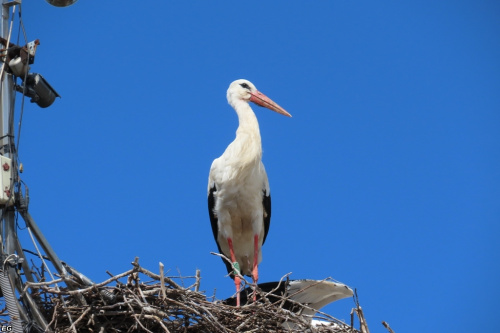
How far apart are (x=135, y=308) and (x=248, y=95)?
3458 millimetres

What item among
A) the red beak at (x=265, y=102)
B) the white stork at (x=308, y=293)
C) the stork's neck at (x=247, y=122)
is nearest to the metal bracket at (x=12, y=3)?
the white stork at (x=308, y=293)

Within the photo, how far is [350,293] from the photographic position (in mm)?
7230

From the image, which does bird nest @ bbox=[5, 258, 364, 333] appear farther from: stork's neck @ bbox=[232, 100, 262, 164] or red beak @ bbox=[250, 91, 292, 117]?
red beak @ bbox=[250, 91, 292, 117]

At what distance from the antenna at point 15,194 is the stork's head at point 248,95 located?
2839 millimetres

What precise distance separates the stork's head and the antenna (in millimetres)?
2839

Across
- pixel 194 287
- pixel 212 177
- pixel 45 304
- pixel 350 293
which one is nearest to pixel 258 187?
pixel 212 177

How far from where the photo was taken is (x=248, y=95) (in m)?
8.48

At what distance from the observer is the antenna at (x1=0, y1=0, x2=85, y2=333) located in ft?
16.5

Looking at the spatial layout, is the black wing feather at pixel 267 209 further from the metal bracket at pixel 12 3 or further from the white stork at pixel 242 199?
the metal bracket at pixel 12 3

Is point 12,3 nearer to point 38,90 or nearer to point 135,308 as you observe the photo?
point 38,90

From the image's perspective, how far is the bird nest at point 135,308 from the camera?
210 inches

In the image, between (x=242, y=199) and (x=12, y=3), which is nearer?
(x=12, y=3)

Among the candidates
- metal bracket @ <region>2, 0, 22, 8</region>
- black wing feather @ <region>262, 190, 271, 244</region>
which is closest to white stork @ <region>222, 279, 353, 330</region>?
black wing feather @ <region>262, 190, 271, 244</region>

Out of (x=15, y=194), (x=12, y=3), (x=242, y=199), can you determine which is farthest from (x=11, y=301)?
(x=242, y=199)
